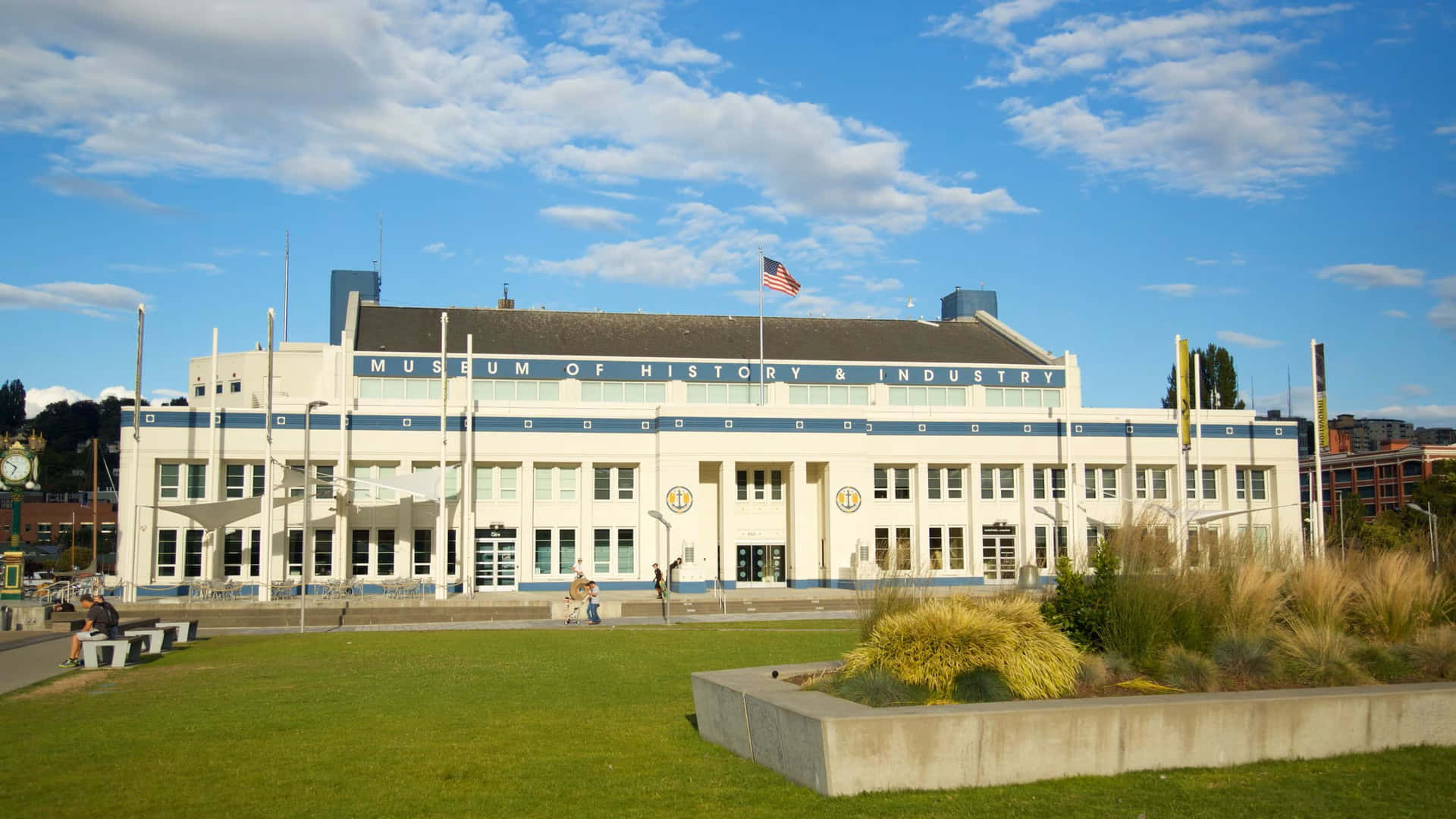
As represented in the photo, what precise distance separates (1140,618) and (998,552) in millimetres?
41231

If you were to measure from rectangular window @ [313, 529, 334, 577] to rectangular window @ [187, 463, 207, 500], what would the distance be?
477cm

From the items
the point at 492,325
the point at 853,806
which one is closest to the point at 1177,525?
the point at 853,806

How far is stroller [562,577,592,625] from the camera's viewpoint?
3481 centimetres

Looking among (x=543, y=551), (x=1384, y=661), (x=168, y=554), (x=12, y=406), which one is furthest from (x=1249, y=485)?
(x=12, y=406)

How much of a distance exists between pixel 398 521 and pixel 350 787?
39421mm

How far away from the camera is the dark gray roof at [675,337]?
2172 inches

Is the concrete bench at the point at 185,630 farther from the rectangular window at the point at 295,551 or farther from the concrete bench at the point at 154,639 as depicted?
the rectangular window at the point at 295,551

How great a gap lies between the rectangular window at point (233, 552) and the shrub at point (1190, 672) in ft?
140

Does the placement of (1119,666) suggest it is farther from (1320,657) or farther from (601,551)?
(601,551)

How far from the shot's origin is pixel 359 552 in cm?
4825

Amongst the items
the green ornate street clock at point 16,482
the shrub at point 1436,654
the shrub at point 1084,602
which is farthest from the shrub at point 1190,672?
the green ornate street clock at point 16,482

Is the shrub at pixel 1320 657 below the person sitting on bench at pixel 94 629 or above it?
above

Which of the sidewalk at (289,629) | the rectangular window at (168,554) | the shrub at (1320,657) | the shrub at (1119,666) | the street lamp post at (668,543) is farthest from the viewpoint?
the rectangular window at (168,554)

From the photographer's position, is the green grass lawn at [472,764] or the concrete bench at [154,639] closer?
the green grass lawn at [472,764]
